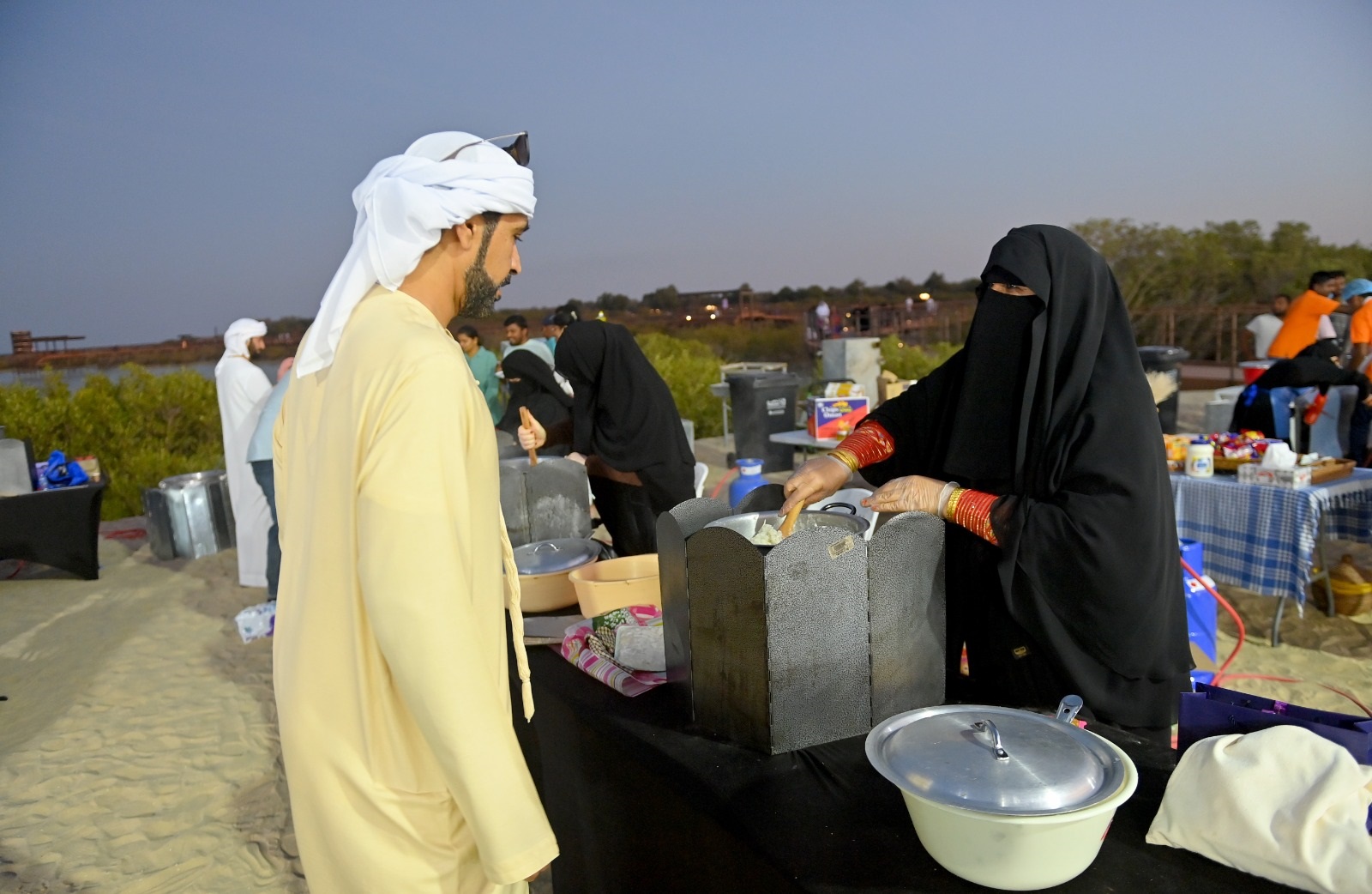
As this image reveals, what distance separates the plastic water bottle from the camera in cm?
529

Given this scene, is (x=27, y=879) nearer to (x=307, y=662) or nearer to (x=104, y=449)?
(x=307, y=662)

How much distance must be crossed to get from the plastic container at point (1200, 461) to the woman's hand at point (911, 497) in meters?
3.39

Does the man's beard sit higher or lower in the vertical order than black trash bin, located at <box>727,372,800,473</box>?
higher

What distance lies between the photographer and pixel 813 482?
1.90 m

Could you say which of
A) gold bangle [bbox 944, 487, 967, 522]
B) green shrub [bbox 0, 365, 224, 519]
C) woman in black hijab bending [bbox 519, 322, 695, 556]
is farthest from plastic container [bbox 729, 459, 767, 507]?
green shrub [bbox 0, 365, 224, 519]

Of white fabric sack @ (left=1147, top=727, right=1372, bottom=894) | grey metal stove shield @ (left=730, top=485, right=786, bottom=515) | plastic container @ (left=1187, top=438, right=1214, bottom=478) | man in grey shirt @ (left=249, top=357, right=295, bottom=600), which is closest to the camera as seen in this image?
white fabric sack @ (left=1147, top=727, right=1372, bottom=894)

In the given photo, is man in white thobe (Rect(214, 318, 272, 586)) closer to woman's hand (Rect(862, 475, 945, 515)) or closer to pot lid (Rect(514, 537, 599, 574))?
pot lid (Rect(514, 537, 599, 574))

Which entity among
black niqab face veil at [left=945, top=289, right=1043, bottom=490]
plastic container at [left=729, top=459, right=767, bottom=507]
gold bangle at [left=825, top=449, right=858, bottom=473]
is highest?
black niqab face veil at [left=945, top=289, right=1043, bottom=490]

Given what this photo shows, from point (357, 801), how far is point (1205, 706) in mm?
1264

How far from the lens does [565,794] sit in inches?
82.4

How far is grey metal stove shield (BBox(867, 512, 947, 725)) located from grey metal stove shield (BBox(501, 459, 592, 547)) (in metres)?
1.70

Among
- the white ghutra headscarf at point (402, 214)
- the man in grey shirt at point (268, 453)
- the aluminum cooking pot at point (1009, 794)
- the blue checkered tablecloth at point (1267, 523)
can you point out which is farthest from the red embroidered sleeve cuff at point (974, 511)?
the man in grey shirt at point (268, 453)

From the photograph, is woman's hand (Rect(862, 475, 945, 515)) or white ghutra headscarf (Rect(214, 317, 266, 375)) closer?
woman's hand (Rect(862, 475, 945, 515))

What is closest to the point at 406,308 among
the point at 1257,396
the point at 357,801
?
the point at 357,801
